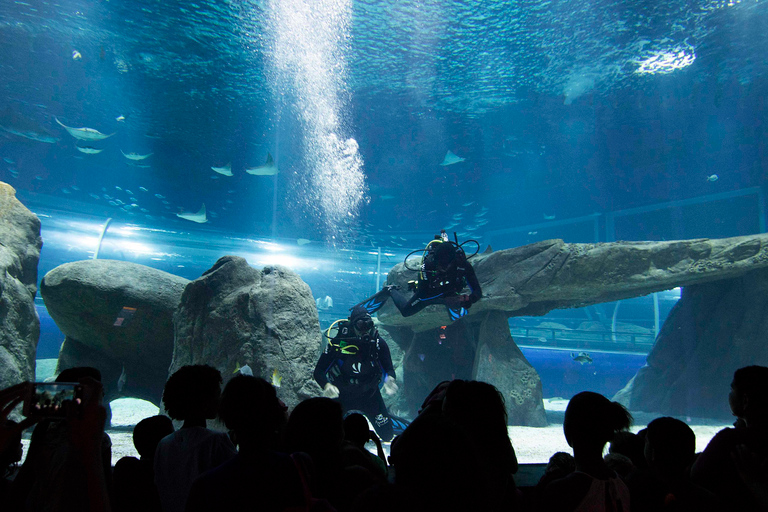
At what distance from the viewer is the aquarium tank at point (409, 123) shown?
9773 mm

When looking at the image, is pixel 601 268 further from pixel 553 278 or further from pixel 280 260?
pixel 280 260

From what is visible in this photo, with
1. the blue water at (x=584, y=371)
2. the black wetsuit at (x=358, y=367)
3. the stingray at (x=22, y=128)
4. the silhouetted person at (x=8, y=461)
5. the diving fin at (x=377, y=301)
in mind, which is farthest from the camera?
the blue water at (x=584, y=371)

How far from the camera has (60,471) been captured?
1367 millimetres

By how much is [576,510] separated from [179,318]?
6178 mm

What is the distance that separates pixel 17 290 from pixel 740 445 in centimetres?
897

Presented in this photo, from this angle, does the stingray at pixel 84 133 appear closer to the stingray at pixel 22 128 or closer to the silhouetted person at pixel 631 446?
the stingray at pixel 22 128

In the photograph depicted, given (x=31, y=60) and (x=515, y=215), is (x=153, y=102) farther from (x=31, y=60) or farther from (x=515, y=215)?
(x=515, y=215)

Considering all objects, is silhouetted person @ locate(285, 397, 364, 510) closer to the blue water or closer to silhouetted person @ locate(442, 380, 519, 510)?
silhouetted person @ locate(442, 380, 519, 510)

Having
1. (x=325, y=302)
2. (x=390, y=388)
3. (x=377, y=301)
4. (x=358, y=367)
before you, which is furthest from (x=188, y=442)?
(x=325, y=302)

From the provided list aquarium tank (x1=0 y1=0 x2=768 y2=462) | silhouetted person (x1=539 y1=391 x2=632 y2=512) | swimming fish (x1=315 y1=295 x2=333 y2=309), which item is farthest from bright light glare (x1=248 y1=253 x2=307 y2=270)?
silhouetted person (x1=539 y1=391 x2=632 y2=512)

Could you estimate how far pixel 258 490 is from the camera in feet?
4.45

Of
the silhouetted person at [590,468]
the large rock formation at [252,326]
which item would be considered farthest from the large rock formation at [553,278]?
the silhouetted person at [590,468]

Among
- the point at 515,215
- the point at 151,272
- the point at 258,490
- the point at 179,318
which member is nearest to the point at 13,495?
the point at 258,490

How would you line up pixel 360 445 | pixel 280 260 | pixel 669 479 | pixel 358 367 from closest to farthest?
pixel 669 479
pixel 360 445
pixel 358 367
pixel 280 260
